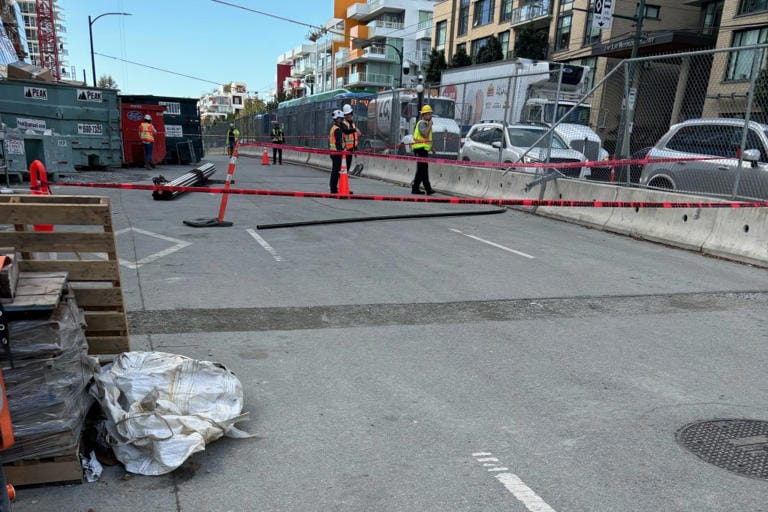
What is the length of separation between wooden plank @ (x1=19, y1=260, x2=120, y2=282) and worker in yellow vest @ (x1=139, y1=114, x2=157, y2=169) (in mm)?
18745

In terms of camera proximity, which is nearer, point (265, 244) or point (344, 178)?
point (265, 244)

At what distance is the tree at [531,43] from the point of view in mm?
38250

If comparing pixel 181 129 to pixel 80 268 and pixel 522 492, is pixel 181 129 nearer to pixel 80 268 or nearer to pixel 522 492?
pixel 80 268

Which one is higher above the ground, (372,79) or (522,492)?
(372,79)

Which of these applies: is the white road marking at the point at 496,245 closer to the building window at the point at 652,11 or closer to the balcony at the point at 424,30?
the building window at the point at 652,11

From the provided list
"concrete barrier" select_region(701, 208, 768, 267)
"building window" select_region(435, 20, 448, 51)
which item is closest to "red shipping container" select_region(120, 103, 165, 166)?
"concrete barrier" select_region(701, 208, 768, 267)

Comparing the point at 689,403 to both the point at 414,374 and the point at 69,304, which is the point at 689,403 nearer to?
the point at 414,374

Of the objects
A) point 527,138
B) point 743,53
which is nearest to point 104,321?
point 527,138

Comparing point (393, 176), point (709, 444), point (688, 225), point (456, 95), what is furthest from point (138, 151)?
point (709, 444)

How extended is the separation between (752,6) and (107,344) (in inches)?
1284

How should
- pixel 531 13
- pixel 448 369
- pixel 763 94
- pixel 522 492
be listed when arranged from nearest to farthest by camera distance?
1. pixel 522 492
2. pixel 448 369
3. pixel 763 94
4. pixel 531 13

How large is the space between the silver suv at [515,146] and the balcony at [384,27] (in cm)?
5429

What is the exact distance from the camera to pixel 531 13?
39.7 metres

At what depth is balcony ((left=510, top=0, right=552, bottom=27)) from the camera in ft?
126
